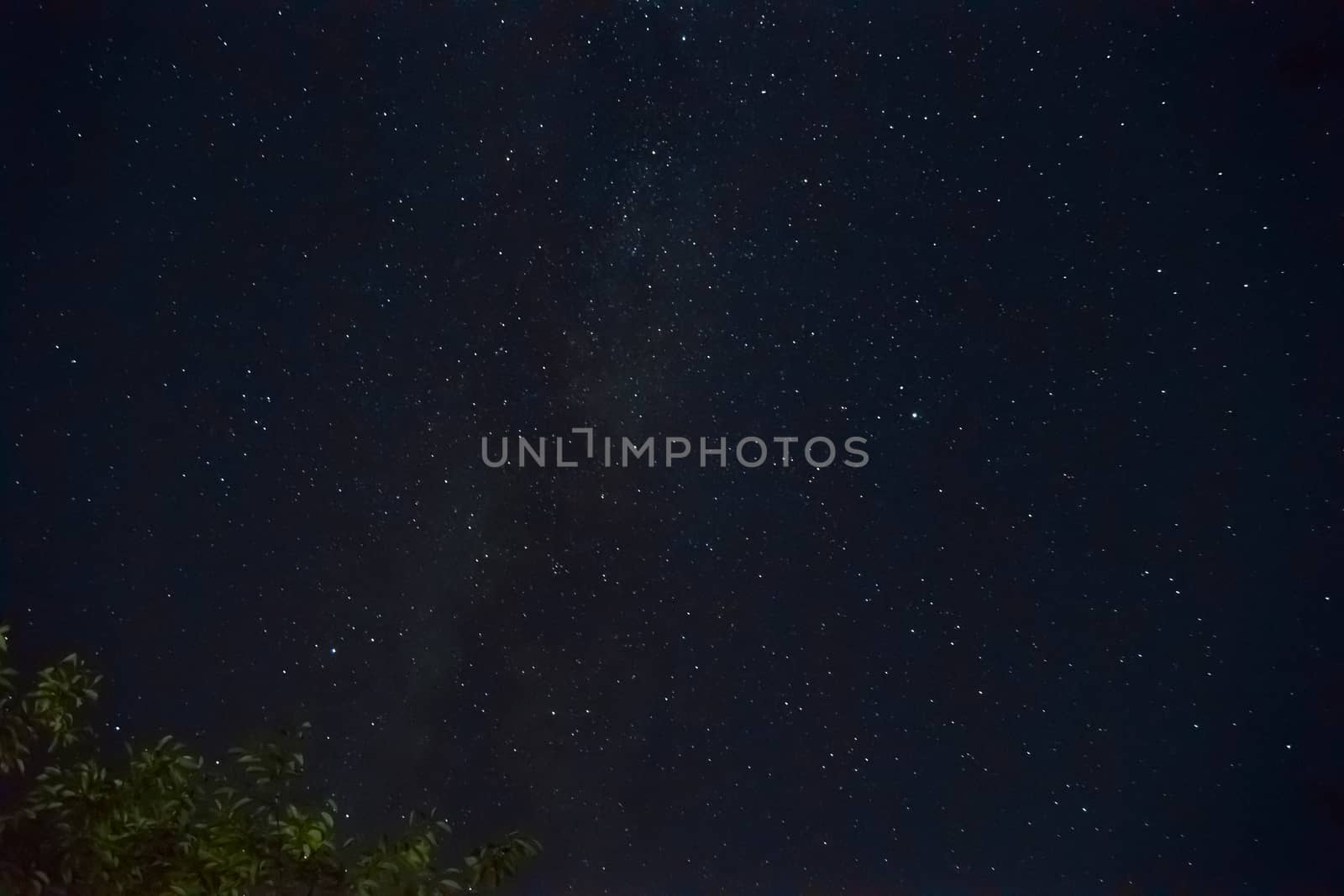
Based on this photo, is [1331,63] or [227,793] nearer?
[227,793]

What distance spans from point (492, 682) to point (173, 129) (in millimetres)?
1266

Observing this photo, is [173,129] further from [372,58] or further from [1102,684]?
[1102,684]

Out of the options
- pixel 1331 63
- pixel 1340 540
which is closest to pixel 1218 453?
pixel 1340 540

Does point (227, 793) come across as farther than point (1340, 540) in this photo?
No

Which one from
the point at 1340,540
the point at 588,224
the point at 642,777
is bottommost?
the point at 642,777

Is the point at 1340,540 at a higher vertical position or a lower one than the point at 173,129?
lower

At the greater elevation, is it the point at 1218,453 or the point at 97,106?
the point at 97,106

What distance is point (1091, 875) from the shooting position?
240 centimetres

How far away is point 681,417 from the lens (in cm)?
243

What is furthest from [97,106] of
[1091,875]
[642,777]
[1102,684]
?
[1091,875]

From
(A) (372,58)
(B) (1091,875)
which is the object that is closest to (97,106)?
(A) (372,58)

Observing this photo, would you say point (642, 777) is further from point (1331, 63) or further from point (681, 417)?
point (1331, 63)

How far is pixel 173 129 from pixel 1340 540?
7.89 feet

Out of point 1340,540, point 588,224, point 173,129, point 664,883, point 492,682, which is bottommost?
point 664,883
